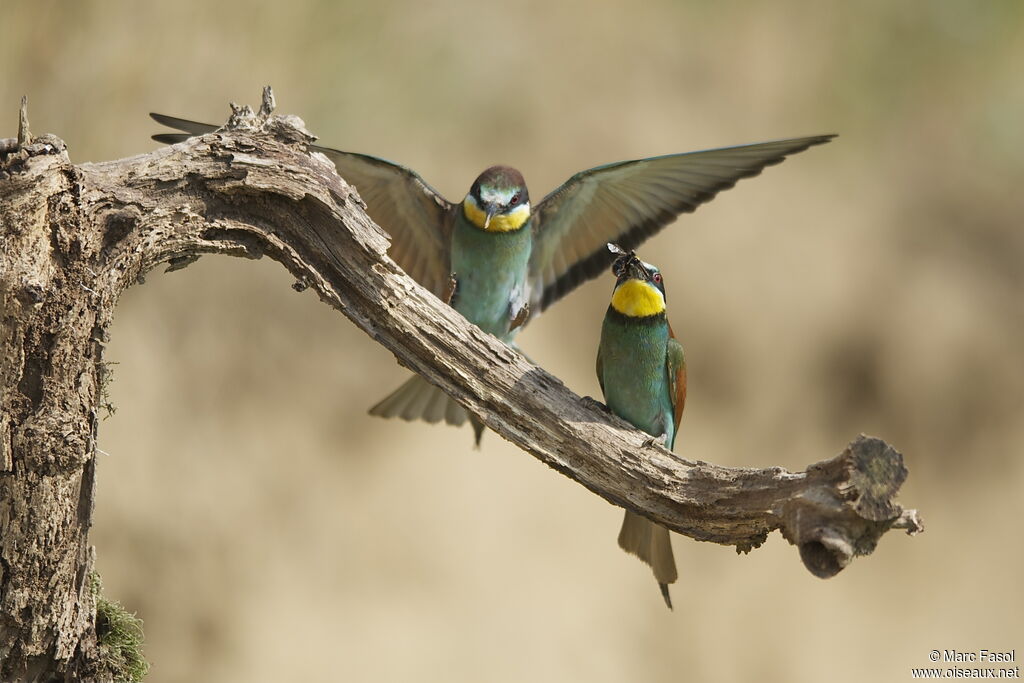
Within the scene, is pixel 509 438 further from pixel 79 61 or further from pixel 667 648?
pixel 667 648

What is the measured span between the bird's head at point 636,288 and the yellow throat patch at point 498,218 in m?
0.24

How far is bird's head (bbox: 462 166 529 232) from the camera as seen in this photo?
2.57 metres

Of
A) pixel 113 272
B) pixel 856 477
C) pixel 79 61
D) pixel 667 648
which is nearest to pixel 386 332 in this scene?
pixel 113 272

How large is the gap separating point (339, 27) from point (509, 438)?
6.08 feet

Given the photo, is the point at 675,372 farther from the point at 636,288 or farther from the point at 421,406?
the point at 421,406

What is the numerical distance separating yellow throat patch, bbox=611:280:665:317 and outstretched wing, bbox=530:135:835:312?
11 cm

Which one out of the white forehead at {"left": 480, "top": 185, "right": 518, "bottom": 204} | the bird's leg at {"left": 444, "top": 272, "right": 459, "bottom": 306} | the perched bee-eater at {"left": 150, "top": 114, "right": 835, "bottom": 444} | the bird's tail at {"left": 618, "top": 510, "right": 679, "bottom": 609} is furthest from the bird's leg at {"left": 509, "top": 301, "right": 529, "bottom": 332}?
the bird's tail at {"left": 618, "top": 510, "right": 679, "bottom": 609}

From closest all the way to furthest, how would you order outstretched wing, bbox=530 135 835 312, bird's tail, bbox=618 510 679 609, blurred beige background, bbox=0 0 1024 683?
bird's tail, bbox=618 510 679 609 → outstretched wing, bbox=530 135 835 312 → blurred beige background, bbox=0 0 1024 683

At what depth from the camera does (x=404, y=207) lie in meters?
2.64

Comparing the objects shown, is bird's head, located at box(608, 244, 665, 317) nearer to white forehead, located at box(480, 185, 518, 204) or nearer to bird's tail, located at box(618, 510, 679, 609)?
white forehead, located at box(480, 185, 518, 204)


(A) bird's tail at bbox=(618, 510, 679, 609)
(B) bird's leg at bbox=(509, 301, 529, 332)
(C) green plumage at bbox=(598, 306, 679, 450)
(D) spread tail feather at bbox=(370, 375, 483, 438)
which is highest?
(B) bird's leg at bbox=(509, 301, 529, 332)

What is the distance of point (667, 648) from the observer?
379cm

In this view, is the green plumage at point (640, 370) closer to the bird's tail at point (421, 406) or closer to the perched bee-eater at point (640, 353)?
the perched bee-eater at point (640, 353)

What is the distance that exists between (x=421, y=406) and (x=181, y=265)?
0.90 m
